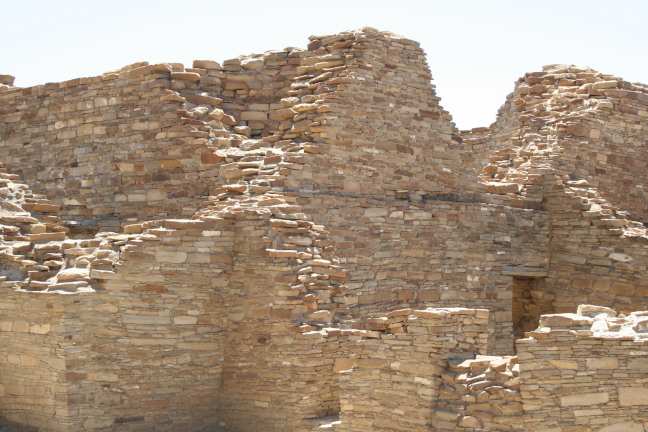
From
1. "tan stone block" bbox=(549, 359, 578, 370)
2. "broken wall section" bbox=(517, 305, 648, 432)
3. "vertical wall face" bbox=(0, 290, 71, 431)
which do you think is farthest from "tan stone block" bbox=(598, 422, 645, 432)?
"vertical wall face" bbox=(0, 290, 71, 431)

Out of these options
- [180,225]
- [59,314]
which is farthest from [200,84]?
[59,314]

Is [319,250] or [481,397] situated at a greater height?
[319,250]

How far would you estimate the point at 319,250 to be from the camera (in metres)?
15.6

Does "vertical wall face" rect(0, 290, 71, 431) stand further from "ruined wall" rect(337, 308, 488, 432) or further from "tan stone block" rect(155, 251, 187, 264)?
"ruined wall" rect(337, 308, 488, 432)

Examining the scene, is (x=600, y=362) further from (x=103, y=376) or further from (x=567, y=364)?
(x=103, y=376)

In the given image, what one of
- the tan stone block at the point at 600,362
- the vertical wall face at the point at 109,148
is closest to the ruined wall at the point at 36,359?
the vertical wall face at the point at 109,148

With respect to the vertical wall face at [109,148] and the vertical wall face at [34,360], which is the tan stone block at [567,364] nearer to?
the vertical wall face at [34,360]

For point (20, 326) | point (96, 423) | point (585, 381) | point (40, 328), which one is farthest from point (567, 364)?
point (20, 326)

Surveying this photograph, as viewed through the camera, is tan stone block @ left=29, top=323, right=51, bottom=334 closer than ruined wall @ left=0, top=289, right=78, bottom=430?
No

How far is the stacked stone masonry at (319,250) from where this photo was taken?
43.6 feet

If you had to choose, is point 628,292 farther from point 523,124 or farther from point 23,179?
point 23,179

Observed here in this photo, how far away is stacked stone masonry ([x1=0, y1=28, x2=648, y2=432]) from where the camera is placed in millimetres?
13281

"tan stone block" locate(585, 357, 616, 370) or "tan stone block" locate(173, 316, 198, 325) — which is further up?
"tan stone block" locate(173, 316, 198, 325)

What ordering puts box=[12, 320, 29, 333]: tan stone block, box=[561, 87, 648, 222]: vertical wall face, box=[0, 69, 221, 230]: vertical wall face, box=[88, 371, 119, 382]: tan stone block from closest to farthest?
box=[88, 371, 119, 382]: tan stone block → box=[12, 320, 29, 333]: tan stone block → box=[0, 69, 221, 230]: vertical wall face → box=[561, 87, 648, 222]: vertical wall face
